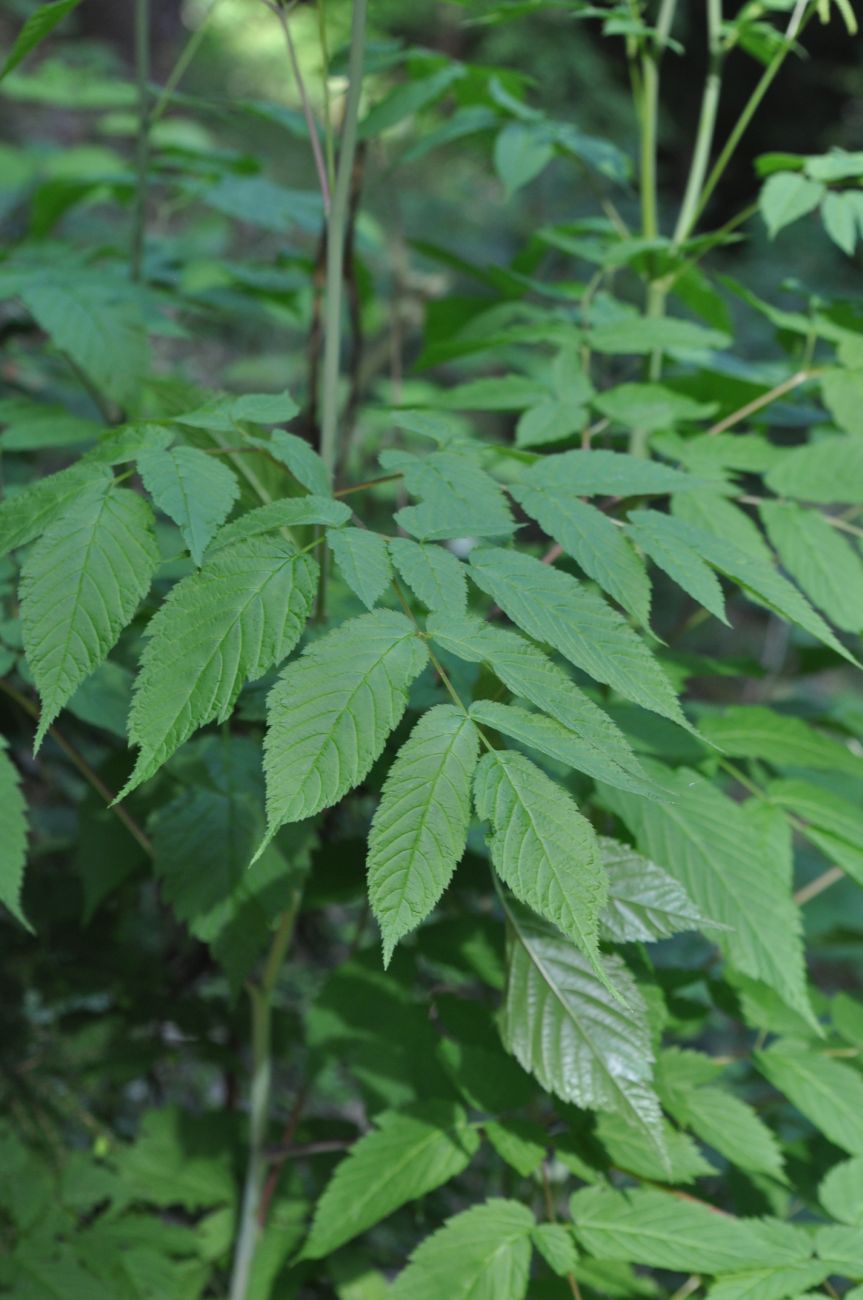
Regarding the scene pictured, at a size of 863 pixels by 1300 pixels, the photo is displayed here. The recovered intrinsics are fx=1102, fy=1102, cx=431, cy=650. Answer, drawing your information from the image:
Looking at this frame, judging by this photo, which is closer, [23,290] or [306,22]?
[23,290]

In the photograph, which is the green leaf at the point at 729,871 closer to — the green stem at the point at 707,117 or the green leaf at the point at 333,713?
the green leaf at the point at 333,713

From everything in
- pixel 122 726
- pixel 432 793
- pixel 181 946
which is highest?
pixel 432 793

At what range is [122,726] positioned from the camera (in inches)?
38.9

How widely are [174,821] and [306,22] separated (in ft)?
33.0

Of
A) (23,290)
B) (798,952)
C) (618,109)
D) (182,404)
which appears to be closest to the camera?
(798,952)

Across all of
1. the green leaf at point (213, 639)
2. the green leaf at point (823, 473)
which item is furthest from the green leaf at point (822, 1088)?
the green leaf at point (213, 639)

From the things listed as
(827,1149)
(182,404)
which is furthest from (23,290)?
(827,1149)

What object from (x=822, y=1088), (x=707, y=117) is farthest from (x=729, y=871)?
(x=707, y=117)

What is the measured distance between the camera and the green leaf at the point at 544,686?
0.63 m

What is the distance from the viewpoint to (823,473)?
3.59 ft

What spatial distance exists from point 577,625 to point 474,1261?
0.53 metres

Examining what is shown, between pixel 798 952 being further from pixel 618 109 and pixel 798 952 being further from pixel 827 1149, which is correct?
pixel 618 109

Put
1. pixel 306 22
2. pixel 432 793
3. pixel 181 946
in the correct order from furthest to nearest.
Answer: pixel 306 22 → pixel 181 946 → pixel 432 793

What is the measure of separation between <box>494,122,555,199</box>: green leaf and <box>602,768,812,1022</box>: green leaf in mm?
746
